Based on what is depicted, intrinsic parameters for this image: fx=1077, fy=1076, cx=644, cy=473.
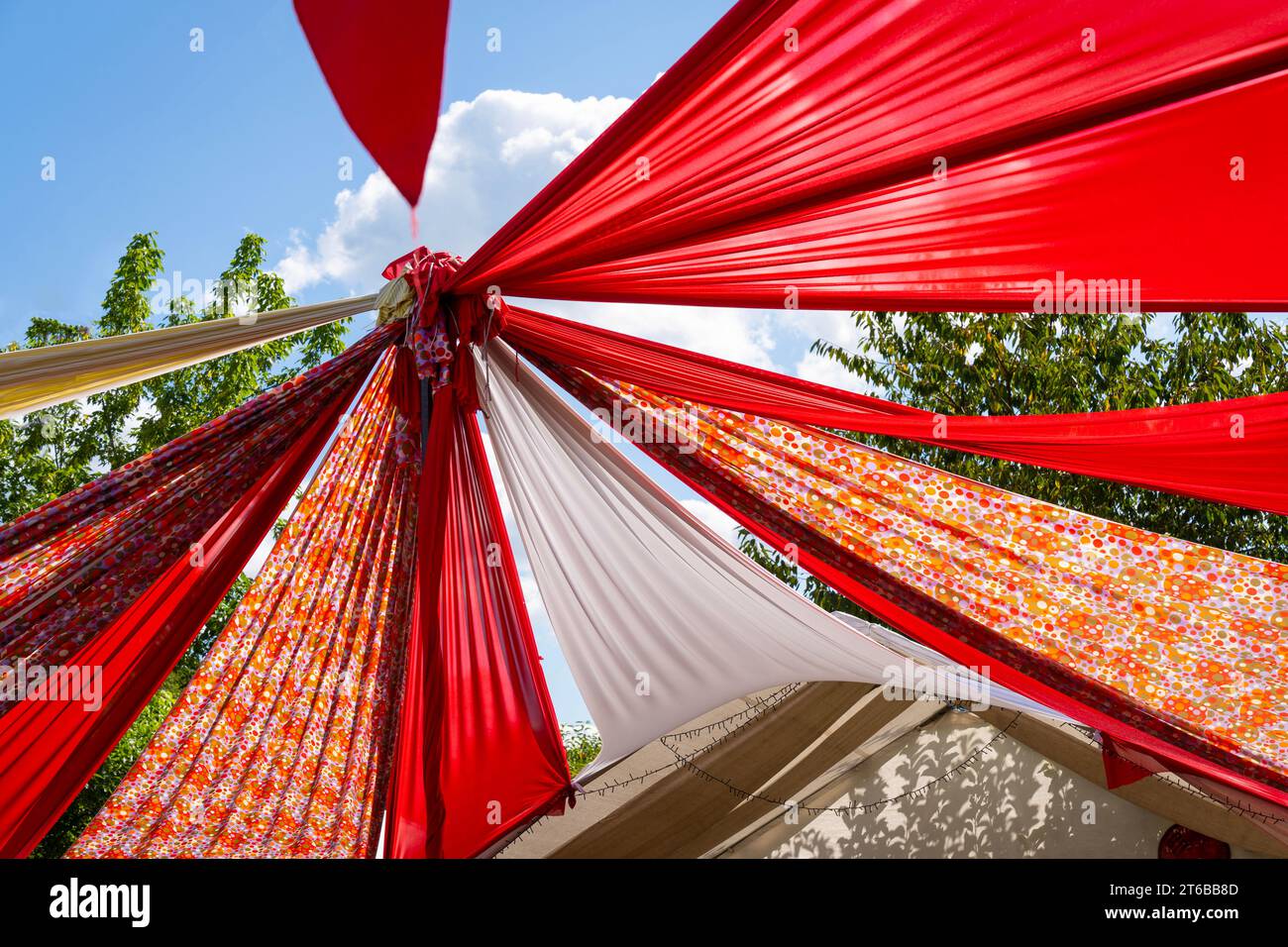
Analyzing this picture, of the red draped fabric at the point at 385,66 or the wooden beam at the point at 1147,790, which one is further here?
the wooden beam at the point at 1147,790

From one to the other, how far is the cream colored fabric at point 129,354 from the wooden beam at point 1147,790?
3.39 meters

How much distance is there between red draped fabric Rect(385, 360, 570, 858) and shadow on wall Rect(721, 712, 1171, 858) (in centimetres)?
170

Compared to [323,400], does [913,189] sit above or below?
above

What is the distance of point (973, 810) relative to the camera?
5.44 m

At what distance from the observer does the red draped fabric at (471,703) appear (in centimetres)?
361

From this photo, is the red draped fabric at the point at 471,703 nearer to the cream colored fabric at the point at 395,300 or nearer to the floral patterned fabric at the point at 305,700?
the floral patterned fabric at the point at 305,700

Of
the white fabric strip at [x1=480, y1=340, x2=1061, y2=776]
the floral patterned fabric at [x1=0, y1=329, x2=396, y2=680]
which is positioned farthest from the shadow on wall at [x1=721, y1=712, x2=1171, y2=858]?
the floral patterned fabric at [x1=0, y1=329, x2=396, y2=680]

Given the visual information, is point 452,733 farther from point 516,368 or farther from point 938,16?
point 938,16
